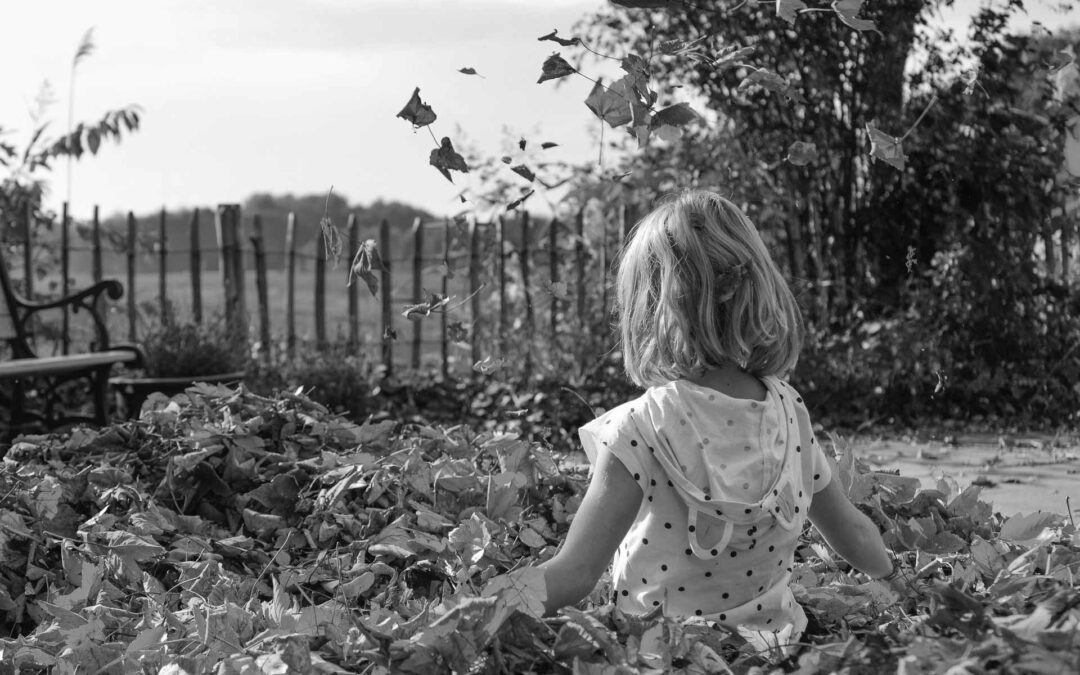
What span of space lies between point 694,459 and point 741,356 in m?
0.20

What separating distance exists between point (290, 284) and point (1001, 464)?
4.87m

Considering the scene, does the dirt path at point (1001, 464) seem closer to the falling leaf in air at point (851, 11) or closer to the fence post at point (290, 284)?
the falling leaf in air at point (851, 11)

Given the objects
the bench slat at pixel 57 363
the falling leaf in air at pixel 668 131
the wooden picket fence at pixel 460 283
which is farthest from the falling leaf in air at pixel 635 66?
the wooden picket fence at pixel 460 283

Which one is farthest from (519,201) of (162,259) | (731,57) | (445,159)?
(162,259)

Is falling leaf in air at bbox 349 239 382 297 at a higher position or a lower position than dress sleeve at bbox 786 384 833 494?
higher

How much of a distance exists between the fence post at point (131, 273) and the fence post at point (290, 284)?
103cm

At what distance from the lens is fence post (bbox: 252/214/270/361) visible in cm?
729

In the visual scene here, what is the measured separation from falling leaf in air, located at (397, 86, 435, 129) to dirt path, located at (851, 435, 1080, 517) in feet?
7.93

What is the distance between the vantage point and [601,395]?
6375mm

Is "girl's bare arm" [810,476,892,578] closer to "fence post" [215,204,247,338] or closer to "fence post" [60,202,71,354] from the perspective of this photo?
"fence post" [215,204,247,338]

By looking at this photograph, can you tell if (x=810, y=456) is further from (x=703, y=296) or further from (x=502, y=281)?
(x=502, y=281)

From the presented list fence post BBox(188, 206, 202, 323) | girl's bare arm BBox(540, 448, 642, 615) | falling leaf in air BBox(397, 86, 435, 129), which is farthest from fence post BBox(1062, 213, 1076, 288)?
fence post BBox(188, 206, 202, 323)

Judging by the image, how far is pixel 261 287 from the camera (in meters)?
7.54

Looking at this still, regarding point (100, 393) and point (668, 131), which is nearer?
point (668, 131)
